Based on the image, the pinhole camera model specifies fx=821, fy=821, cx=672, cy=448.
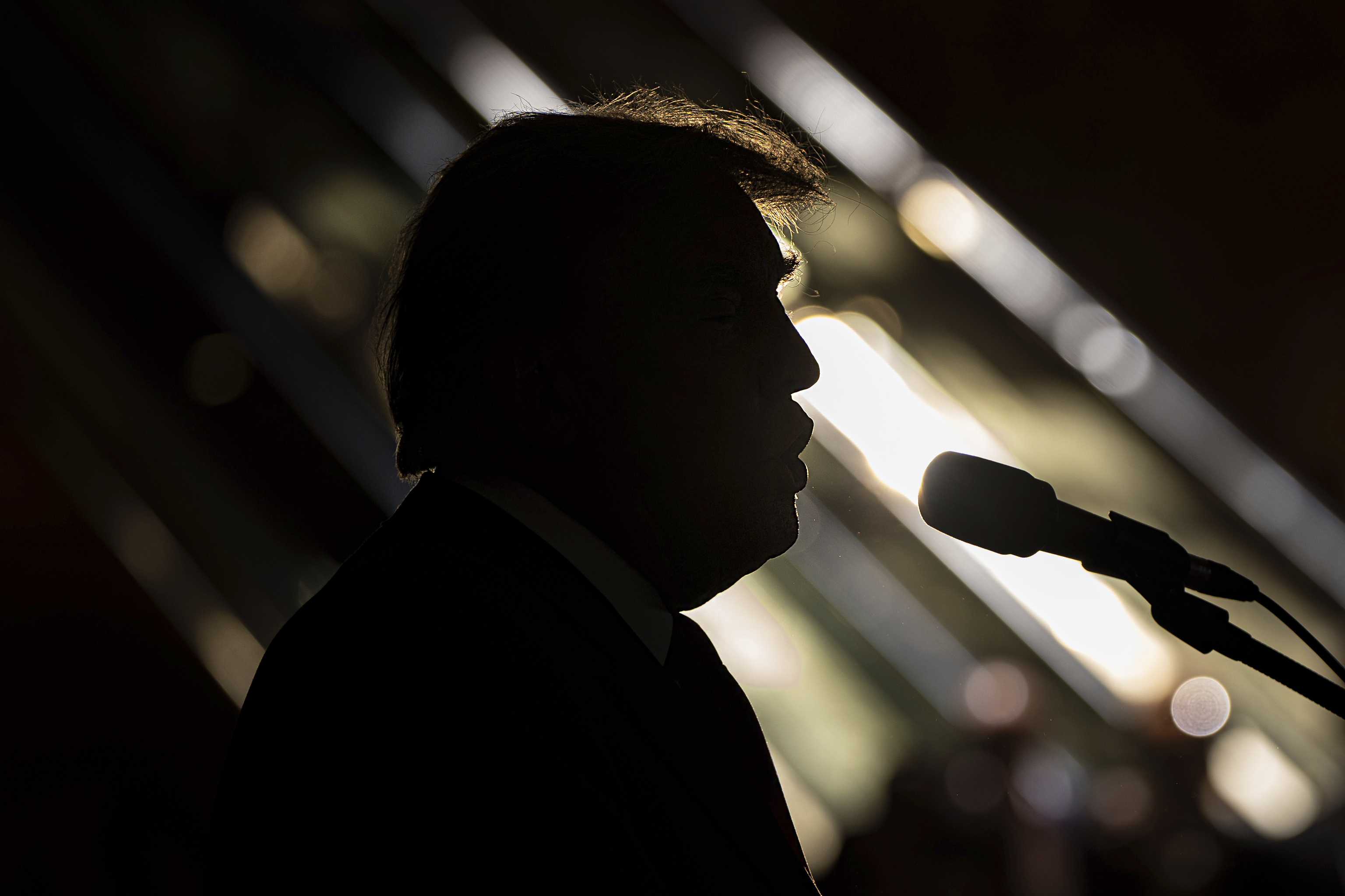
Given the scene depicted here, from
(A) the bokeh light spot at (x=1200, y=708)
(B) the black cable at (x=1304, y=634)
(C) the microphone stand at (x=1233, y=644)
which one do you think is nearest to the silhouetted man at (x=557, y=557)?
(C) the microphone stand at (x=1233, y=644)

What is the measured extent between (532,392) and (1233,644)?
680mm

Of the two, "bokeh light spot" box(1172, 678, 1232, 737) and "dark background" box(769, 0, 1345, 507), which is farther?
"bokeh light spot" box(1172, 678, 1232, 737)

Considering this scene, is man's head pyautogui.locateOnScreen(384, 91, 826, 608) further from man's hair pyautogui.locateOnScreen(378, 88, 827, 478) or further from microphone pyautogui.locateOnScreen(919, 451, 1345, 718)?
microphone pyautogui.locateOnScreen(919, 451, 1345, 718)

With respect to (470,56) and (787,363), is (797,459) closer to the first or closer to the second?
(787,363)

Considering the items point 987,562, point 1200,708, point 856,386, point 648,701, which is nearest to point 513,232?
point 648,701

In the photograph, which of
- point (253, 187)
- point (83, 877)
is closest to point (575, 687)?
point (83, 877)

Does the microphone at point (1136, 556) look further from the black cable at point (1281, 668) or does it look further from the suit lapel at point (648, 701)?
the suit lapel at point (648, 701)

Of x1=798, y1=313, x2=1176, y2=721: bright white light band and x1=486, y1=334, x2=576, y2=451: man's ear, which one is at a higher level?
x1=486, y1=334, x2=576, y2=451: man's ear

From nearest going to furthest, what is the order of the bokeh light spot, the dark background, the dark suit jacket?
the dark suit jacket, the dark background, the bokeh light spot

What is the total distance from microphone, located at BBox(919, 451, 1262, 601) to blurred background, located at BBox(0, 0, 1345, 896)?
1.12 metres

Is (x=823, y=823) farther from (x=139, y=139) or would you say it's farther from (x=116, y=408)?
(x=139, y=139)

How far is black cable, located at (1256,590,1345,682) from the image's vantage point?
30.9 inches

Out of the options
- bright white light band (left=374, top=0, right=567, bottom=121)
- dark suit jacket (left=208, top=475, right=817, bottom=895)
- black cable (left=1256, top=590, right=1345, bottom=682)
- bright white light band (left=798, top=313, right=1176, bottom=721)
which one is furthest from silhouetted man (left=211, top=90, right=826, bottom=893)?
bright white light band (left=374, top=0, right=567, bottom=121)

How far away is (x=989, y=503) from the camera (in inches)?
30.7
